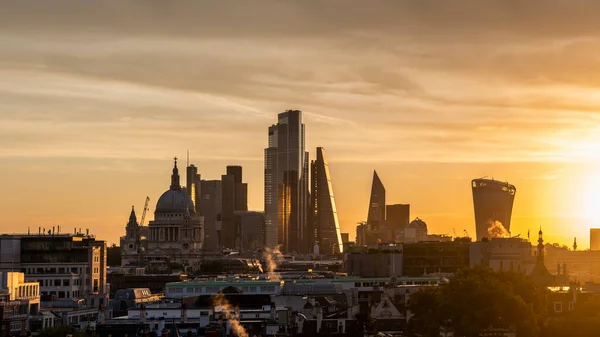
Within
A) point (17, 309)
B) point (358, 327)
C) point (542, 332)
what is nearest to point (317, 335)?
point (358, 327)

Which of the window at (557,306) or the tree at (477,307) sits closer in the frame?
the tree at (477,307)

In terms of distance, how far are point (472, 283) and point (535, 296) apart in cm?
834

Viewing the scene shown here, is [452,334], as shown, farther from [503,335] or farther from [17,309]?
[17,309]

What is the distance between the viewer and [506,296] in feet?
583

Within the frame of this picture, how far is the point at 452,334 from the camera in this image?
186 m

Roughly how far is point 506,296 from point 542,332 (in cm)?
440

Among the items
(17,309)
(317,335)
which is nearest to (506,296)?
(317,335)

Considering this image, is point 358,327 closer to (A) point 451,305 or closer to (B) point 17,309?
(A) point 451,305

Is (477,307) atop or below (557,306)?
below

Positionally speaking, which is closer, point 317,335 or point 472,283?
point 317,335

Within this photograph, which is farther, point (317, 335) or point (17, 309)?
point (17, 309)

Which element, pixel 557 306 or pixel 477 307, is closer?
pixel 477 307

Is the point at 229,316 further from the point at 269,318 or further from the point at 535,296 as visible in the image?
the point at 535,296

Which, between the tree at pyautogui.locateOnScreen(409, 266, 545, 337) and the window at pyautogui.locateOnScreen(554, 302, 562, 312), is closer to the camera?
the tree at pyautogui.locateOnScreen(409, 266, 545, 337)
